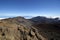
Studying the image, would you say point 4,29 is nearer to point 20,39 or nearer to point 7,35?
point 7,35

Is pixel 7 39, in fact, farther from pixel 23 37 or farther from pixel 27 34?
pixel 27 34

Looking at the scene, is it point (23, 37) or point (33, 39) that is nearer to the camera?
point (23, 37)

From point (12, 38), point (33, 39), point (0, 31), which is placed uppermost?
point (0, 31)

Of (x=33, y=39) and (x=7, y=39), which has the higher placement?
(x=7, y=39)

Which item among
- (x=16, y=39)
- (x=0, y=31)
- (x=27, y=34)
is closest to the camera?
(x=0, y=31)

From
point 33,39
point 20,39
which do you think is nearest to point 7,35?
point 20,39

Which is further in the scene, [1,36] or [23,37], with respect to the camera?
[23,37]

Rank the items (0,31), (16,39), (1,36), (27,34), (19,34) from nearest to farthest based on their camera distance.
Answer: (1,36) → (0,31) → (16,39) → (19,34) → (27,34)

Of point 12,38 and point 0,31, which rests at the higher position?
point 0,31

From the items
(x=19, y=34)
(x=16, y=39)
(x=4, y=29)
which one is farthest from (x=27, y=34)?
(x=4, y=29)
